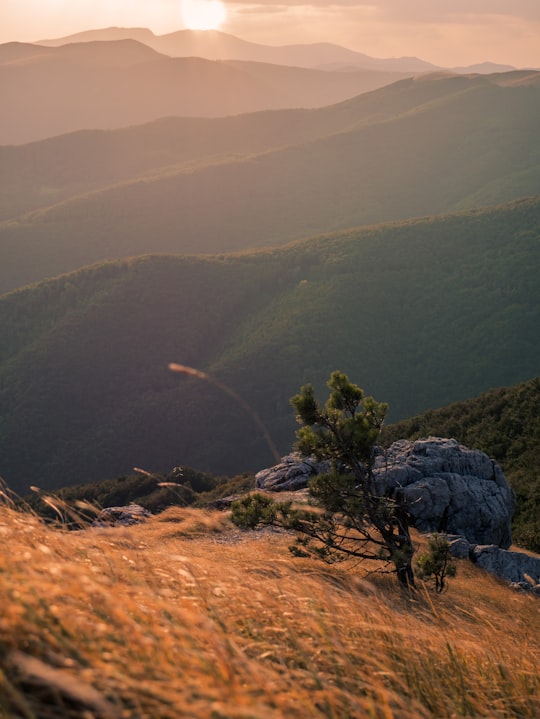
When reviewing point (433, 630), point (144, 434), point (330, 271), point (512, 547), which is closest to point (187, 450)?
point (144, 434)

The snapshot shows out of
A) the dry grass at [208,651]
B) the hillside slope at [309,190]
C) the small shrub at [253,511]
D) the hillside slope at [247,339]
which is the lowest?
the hillside slope at [247,339]

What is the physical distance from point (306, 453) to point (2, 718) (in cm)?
829

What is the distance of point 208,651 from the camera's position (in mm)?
2912

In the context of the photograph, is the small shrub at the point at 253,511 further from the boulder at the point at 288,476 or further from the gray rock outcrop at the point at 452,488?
the boulder at the point at 288,476

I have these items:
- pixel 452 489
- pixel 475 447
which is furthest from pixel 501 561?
pixel 475 447

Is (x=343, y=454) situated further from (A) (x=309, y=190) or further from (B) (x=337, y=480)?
(A) (x=309, y=190)

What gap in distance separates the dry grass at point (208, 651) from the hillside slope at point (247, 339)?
54.6m

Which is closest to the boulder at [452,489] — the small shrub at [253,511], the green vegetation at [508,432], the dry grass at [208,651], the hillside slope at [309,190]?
the green vegetation at [508,432]

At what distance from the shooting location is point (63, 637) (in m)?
2.64

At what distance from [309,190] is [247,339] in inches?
3410

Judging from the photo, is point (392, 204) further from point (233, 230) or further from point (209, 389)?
point (209, 389)

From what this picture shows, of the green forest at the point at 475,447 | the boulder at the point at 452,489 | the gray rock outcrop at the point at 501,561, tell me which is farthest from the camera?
the green forest at the point at 475,447

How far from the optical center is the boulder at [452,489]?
57.3 ft

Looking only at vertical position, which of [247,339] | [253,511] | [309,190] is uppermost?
[309,190]
